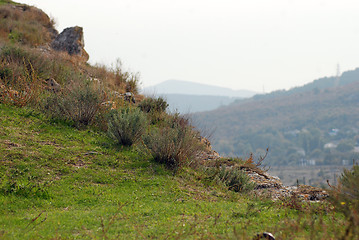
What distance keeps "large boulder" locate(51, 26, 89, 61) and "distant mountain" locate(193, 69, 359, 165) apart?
94.9 meters

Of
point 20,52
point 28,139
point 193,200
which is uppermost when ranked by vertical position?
point 20,52

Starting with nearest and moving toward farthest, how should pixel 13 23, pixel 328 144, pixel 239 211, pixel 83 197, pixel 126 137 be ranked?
pixel 239 211 < pixel 83 197 < pixel 126 137 < pixel 13 23 < pixel 328 144

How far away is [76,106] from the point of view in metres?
12.9

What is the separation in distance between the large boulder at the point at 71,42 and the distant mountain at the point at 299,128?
311 feet

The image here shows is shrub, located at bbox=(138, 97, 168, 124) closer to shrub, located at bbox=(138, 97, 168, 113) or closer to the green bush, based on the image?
shrub, located at bbox=(138, 97, 168, 113)

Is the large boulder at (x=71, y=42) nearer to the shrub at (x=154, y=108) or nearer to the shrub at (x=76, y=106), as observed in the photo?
the shrub at (x=154, y=108)

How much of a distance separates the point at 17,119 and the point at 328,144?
144746 mm

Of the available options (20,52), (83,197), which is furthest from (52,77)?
(83,197)

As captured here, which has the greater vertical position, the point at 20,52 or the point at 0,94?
the point at 20,52

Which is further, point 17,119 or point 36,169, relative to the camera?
point 17,119

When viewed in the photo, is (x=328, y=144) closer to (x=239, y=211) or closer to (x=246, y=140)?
(x=246, y=140)

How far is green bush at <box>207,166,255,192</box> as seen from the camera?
1070 cm

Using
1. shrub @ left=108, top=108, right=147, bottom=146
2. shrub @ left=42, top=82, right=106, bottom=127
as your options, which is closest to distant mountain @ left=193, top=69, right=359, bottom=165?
shrub @ left=42, top=82, right=106, bottom=127

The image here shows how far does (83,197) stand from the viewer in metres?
7.94
